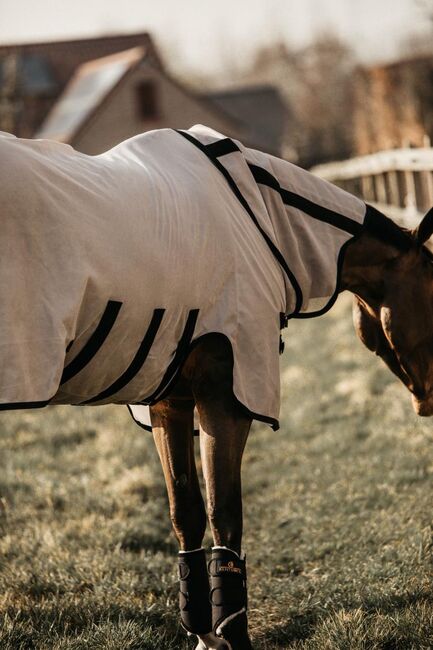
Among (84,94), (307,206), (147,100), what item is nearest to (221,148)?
(307,206)

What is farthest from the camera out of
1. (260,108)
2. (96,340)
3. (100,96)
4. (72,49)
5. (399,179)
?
(260,108)

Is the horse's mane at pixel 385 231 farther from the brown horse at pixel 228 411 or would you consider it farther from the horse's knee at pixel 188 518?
the horse's knee at pixel 188 518

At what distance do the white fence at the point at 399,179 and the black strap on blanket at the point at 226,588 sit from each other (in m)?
5.75

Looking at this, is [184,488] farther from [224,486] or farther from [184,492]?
[224,486]

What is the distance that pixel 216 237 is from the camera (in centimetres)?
334

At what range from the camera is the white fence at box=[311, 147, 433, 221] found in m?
9.10

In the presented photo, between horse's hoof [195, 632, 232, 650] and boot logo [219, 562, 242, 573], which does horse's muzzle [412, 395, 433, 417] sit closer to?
boot logo [219, 562, 242, 573]

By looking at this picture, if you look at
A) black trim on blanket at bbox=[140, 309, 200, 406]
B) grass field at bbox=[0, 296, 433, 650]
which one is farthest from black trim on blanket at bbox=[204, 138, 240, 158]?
grass field at bbox=[0, 296, 433, 650]

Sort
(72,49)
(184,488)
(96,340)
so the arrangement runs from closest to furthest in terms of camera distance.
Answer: (96,340)
(184,488)
(72,49)

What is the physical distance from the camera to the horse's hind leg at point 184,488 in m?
3.61

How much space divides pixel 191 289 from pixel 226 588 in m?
1.08

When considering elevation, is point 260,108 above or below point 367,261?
above

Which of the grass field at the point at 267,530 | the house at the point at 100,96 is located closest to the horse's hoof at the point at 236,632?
the grass field at the point at 267,530

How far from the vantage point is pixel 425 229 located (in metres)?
3.90
